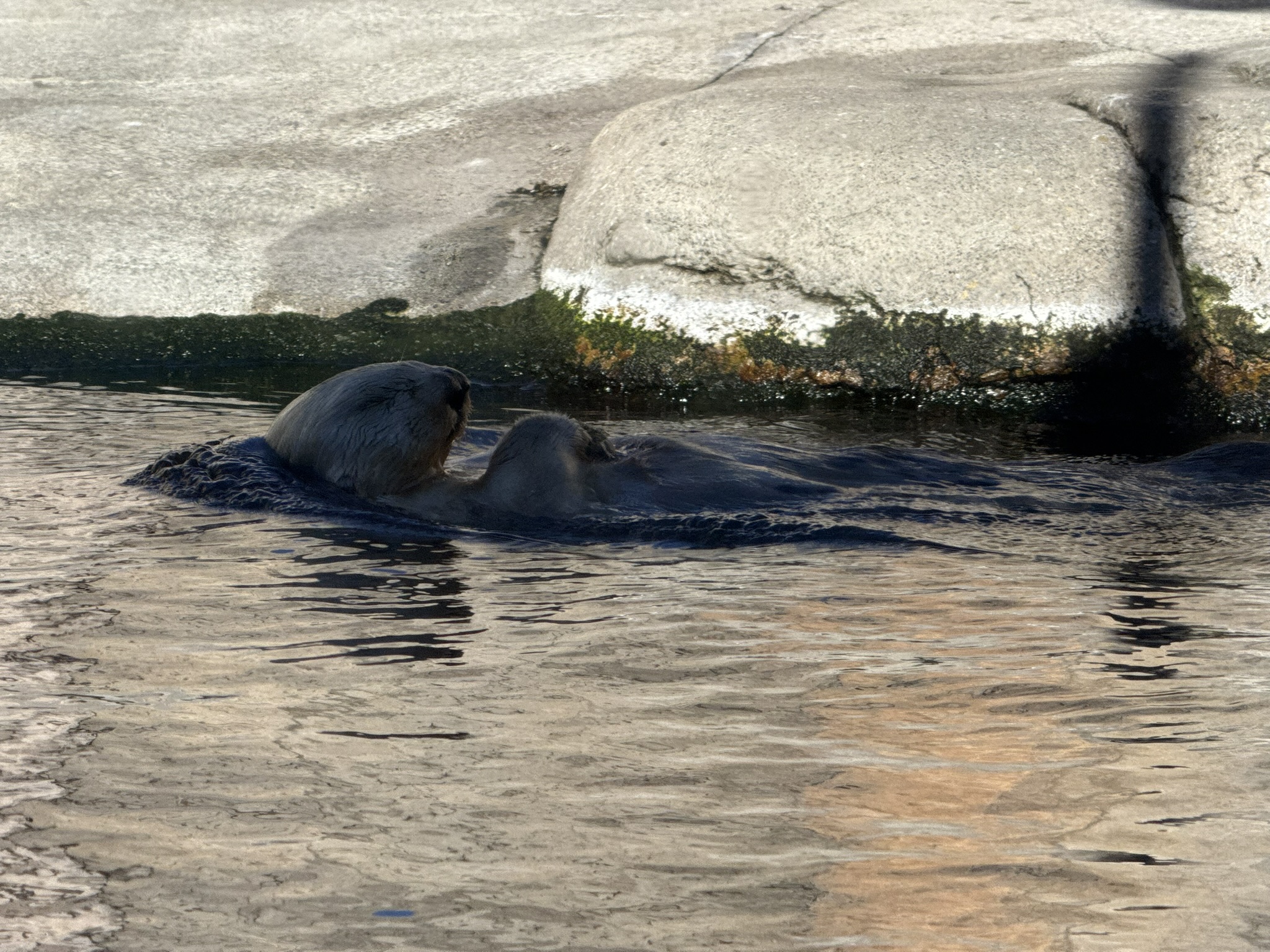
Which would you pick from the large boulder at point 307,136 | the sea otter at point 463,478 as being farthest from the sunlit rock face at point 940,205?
the sea otter at point 463,478

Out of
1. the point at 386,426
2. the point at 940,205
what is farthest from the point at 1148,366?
the point at 386,426

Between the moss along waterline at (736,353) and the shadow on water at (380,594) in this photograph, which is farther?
the moss along waterline at (736,353)

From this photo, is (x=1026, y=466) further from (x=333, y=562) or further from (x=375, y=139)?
(x=375, y=139)

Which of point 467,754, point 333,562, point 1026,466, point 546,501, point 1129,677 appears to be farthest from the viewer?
point 1026,466

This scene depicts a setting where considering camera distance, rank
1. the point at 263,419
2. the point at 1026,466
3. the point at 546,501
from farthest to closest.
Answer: the point at 263,419 < the point at 1026,466 < the point at 546,501

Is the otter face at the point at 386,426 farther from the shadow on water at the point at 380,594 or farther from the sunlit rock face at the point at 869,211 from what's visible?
the sunlit rock face at the point at 869,211

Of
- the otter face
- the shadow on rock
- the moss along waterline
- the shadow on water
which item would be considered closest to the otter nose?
the otter face

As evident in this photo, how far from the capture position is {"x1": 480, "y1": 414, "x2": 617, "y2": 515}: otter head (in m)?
4.27

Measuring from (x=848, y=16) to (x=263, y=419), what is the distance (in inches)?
191

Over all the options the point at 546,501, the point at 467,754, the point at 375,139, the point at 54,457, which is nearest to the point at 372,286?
the point at 375,139

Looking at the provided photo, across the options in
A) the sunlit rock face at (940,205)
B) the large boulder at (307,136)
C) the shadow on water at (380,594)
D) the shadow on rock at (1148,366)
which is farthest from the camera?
the large boulder at (307,136)

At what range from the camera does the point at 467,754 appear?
8.07 ft

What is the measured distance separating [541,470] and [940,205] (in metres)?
2.75

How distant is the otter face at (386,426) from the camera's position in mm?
4520
